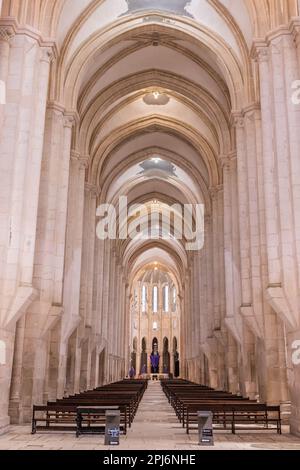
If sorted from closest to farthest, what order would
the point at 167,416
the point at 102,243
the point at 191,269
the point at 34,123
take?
1. the point at 34,123
2. the point at 167,416
3. the point at 102,243
4. the point at 191,269

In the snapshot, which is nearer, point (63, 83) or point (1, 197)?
point (1, 197)

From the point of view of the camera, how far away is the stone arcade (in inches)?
464

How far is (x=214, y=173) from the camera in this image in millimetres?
25547

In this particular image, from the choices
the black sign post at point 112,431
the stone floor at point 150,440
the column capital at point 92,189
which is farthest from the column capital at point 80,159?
the black sign post at point 112,431

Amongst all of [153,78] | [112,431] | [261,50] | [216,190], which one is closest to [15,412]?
[112,431]

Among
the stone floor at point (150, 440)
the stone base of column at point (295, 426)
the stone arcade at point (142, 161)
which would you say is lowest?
the stone floor at point (150, 440)

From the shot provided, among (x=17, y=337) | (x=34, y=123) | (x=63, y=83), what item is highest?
(x=63, y=83)

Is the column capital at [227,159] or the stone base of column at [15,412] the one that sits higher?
the column capital at [227,159]

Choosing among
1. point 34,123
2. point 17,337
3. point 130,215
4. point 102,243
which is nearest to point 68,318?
point 17,337

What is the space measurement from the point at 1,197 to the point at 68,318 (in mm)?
7934

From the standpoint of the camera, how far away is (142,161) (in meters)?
31.5

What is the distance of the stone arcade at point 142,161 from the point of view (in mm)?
11773

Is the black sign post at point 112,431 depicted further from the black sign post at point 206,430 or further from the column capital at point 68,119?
the column capital at point 68,119
